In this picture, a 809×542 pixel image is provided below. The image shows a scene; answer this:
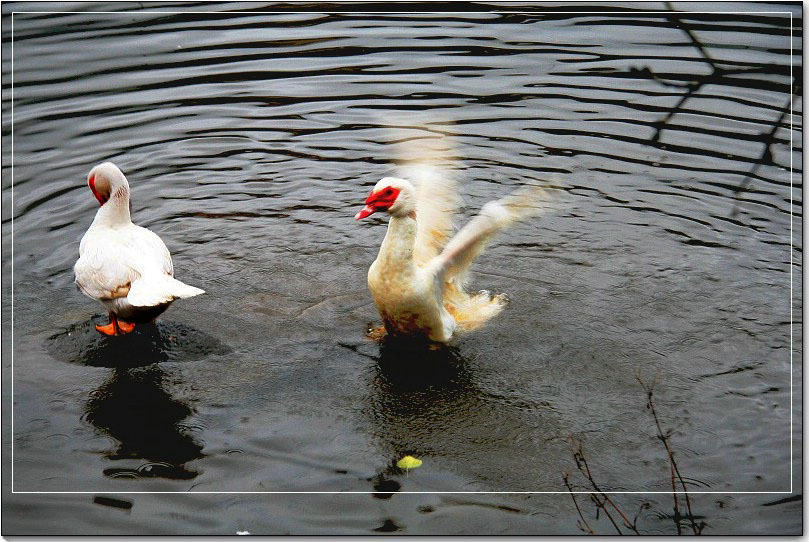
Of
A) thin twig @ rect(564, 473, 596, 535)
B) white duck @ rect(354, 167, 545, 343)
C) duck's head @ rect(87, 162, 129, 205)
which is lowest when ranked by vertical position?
thin twig @ rect(564, 473, 596, 535)

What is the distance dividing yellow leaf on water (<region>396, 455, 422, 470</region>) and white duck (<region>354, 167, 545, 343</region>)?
1.11 m

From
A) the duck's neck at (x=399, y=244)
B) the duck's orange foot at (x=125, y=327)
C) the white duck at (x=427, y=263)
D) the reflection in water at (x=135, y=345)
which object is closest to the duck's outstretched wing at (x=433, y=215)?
the white duck at (x=427, y=263)

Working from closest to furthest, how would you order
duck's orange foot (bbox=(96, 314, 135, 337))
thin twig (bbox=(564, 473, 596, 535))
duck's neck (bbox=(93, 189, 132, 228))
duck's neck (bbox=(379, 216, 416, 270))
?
thin twig (bbox=(564, 473, 596, 535)) < duck's neck (bbox=(379, 216, 416, 270)) < duck's orange foot (bbox=(96, 314, 135, 337)) < duck's neck (bbox=(93, 189, 132, 228))

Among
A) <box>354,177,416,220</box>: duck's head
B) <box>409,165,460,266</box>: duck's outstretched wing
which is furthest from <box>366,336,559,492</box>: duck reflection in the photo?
<box>354,177,416,220</box>: duck's head

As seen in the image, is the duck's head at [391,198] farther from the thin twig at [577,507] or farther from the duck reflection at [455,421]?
the thin twig at [577,507]

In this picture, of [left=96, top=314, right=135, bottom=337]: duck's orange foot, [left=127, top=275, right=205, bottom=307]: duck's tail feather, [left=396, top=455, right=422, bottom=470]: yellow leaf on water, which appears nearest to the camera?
[left=396, top=455, right=422, bottom=470]: yellow leaf on water

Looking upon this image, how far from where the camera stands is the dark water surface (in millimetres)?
4453

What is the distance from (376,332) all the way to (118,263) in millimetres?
1666

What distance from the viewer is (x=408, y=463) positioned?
4.58m

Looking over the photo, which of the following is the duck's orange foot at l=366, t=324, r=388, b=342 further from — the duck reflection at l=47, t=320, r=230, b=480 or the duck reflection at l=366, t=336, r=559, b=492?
the duck reflection at l=47, t=320, r=230, b=480

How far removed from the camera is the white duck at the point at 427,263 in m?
5.29

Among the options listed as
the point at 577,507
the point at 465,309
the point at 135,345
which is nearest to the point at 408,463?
the point at 577,507

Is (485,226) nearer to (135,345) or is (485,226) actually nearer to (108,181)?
(135,345)

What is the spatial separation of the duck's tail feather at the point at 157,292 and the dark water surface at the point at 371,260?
0.60 metres
